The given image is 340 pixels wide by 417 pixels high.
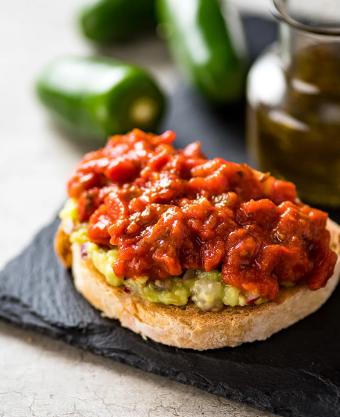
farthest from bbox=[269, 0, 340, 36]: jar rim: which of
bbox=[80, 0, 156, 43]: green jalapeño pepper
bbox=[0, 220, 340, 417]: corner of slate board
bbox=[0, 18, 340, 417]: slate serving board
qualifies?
bbox=[80, 0, 156, 43]: green jalapeño pepper

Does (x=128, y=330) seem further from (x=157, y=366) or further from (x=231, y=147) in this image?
(x=231, y=147)

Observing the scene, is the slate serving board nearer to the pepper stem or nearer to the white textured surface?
the white textured surface

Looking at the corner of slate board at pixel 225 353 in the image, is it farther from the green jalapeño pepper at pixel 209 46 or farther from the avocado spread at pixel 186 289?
the green jalapeño pepper at pixel 209 46

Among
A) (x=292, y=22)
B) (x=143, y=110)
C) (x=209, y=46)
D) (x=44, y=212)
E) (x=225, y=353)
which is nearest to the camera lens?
(x=225, y=353)

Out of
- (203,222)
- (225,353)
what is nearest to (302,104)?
(203,222)

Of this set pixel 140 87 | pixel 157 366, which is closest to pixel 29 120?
pixel 140 87

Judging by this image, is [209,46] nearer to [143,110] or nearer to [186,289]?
[143,110]
